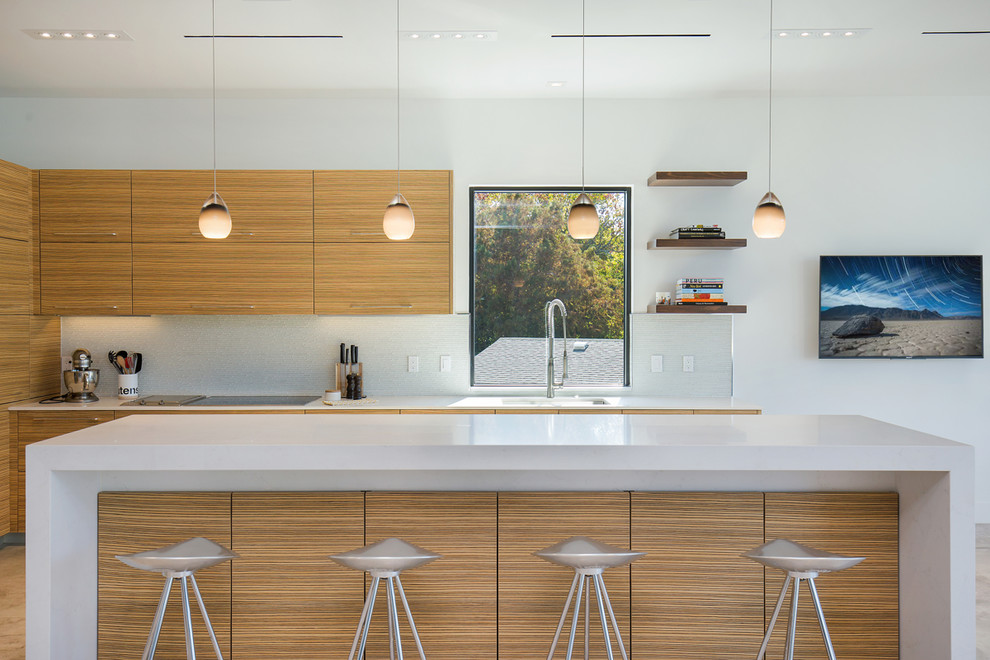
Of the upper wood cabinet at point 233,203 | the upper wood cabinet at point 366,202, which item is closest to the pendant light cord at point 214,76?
the upper wood cabinet at point 233,203

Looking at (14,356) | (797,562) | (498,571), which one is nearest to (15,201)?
Result: (14,356)

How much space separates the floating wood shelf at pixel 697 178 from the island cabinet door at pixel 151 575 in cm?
317

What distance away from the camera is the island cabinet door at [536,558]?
2.44 meters

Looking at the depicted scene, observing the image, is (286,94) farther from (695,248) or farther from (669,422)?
(669,422)

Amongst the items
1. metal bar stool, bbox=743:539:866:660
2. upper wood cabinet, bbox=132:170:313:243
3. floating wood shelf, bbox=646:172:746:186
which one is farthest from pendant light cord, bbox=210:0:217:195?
floating wood shelf, bbox=646:172:746:186

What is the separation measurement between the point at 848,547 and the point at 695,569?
56 centimetres

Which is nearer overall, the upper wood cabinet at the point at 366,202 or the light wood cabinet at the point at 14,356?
the light wood cabinet at the point at 14,356

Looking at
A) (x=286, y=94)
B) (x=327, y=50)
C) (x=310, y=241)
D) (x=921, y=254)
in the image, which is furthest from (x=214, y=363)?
(x=921, y=254)

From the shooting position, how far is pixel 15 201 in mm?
3980

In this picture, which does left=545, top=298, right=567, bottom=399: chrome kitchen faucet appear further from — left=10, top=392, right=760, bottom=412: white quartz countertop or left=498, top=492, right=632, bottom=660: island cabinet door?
left=498, top=492, right=632, bottom=660: island cabinet door

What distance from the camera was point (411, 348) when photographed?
14.8 feet

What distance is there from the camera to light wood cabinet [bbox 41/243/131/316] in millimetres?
4141

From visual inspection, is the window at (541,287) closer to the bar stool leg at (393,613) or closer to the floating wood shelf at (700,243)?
the floating wood shelf at (700,243)

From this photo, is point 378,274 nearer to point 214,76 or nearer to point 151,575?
point 214,76
